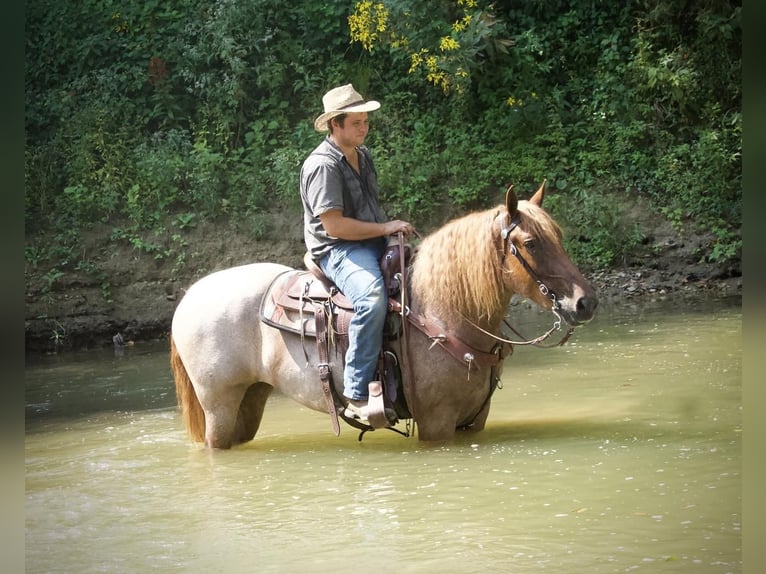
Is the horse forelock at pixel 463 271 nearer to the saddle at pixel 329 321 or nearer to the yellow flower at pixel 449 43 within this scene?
the saddle at pixel 329 321

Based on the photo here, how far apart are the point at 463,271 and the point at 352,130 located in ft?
3.55

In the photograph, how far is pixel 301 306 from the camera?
18.2ft

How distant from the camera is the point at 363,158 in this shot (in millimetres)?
5730

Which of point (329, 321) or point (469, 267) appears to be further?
point (329, 321)

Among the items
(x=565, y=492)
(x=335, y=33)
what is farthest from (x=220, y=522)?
(x=335, y=33)

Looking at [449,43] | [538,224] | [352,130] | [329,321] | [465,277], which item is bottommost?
[329,321]

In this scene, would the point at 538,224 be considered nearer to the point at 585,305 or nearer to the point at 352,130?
the point at 585,305

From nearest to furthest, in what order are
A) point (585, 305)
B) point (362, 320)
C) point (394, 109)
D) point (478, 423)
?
point (585, 305), point (362, 320), point (478, 423), point (394, 109)

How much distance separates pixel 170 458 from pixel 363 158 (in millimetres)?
2227

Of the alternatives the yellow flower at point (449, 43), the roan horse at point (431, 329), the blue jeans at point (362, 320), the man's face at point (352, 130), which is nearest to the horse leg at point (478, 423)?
the roan horse at point (431, 329)

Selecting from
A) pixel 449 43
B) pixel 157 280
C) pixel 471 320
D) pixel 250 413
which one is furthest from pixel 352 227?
pixel 449 43

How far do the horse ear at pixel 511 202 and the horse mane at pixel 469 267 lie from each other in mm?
60
